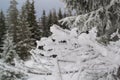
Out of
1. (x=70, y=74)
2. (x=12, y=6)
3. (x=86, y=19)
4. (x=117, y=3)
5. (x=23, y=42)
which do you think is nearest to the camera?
(x=70, y=74)

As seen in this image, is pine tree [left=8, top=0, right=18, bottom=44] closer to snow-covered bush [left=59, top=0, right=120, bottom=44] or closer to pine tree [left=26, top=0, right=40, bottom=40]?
pine tree [left=26, top=0, right=40, bottom=40]

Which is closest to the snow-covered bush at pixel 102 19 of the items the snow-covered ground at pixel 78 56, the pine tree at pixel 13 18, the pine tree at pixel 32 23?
the snow-covered ground at pixel 78 56

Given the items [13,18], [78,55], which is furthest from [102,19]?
[13,18]

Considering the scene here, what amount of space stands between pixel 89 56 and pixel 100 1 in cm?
690

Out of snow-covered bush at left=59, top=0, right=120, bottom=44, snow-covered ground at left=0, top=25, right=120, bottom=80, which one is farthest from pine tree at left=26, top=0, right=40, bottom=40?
snow-covered ground at left=0, top=25, right=120, bottom=80

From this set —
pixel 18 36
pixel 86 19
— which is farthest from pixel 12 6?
pixel 86 19

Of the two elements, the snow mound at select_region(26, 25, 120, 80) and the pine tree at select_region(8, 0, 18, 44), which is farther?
the pine tree at select_region(8, 0, 18, 44)

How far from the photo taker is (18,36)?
3525cm

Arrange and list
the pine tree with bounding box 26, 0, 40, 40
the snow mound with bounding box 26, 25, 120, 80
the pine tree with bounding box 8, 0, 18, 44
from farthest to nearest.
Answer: the pine tree with bounding box 8, 0, 18, 44, the pine tree with bounding box 26, 0, 40, 40, the snow mound with bounding box 26, 25, 120, 80

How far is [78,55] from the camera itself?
5.71 ft

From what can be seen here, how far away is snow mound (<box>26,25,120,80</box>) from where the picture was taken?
1.66m

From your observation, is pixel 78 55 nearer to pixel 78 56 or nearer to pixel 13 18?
pixel 78 56

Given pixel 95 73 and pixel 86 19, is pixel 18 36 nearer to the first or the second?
pixel 86 19

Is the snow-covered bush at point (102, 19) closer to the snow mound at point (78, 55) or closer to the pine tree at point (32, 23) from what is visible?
the snow mound at point (78, 55)
